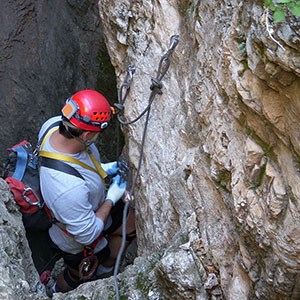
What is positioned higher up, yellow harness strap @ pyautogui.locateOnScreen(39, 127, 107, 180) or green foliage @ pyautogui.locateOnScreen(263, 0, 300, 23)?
green foliage @ pyautogui.locateOnScreen(263, 0, 300, 23)

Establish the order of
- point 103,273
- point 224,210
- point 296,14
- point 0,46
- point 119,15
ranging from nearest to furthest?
point 296,14 → point 224,210 → point 119,15 → point 103,273 → point 0,46

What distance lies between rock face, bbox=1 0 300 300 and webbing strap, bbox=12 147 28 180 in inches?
30.5

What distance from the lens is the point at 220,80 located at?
9.07 ft

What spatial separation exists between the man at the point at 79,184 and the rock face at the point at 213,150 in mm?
288

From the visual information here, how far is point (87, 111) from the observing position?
3906 millimetres

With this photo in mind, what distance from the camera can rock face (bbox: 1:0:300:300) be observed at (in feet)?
7.44

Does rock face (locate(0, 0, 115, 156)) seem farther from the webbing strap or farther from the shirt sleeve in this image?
the shirt sleeve

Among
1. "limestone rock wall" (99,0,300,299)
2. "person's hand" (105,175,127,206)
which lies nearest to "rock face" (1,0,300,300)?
"limestone rock wall" (99,0,300,299)

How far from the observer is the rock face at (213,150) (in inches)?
89.3

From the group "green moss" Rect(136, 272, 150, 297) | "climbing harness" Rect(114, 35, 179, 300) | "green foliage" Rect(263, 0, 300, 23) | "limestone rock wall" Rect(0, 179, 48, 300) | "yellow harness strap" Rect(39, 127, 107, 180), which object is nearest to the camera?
"green foliage" Rect(263, 0, 300, 23)

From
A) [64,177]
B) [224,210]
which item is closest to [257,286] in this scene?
[224,210]

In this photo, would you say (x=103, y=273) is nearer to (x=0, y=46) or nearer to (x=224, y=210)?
(x=224, y=210)

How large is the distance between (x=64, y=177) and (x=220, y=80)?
1582 mm

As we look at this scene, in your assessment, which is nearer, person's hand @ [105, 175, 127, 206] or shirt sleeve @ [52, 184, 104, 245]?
shirt sleeve @ [52, 184, 104, 245]
